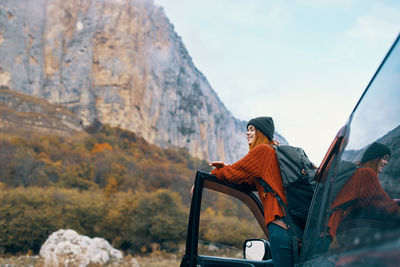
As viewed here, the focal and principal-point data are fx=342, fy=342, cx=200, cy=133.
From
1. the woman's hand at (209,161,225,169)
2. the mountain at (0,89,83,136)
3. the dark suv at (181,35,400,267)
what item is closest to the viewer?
the dark suv at (181,35,400,267)

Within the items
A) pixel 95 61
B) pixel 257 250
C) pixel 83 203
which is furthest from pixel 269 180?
pixel 95 61

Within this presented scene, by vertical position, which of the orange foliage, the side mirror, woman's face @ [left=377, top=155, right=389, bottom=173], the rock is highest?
the orange foliage

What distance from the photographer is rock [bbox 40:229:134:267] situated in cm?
1026

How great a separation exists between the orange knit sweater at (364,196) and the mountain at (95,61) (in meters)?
56.0

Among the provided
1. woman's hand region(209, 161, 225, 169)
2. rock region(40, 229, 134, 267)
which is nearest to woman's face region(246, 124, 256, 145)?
woman's hand region(209, 161, 225, 169)

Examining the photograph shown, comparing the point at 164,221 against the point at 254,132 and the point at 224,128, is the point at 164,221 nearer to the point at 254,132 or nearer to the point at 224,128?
the point at 254,132

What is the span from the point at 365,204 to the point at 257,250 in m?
1.34

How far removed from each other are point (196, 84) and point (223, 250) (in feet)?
301

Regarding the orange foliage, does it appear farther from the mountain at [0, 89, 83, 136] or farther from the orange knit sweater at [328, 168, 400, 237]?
the orange knit sweater at [328, 168, 400, 237]

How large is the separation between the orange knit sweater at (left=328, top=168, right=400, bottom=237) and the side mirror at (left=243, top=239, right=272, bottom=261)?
1.06 m

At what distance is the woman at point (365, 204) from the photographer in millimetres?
755

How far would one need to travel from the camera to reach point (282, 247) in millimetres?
1506

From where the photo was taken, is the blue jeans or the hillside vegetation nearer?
the blue jeans

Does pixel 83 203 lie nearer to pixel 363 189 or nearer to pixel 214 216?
pixel 214 216
